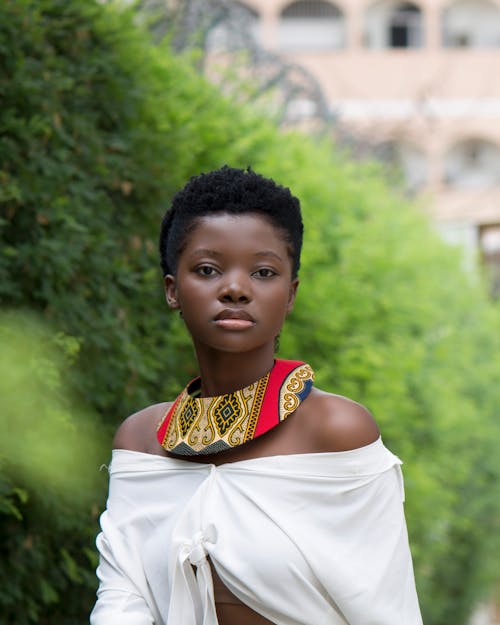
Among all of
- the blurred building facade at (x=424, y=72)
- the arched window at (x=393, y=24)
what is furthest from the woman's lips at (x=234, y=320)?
the arched window at (x=393, y=24)

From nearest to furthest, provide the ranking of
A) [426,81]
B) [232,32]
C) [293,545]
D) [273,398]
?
[293,545], [273,398], [232,32], [426,81]

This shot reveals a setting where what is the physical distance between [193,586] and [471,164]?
124ft

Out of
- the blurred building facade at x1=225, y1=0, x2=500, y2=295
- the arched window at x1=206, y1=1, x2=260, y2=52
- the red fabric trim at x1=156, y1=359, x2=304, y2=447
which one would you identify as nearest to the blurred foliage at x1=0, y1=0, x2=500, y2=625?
the red fabric trim at x1=156, y1=359, x2=304, y2=447

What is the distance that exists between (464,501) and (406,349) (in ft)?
16.4

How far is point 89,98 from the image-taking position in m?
4.98

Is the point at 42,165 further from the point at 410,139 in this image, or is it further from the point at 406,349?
the point at 410,139

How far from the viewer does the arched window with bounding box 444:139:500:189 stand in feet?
128

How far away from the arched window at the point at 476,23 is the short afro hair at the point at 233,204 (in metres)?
38.5

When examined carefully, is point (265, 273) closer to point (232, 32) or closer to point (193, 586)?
point (193, 586)

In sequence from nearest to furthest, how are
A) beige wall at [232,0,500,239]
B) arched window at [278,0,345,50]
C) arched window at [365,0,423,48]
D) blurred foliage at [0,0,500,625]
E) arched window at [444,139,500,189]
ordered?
blurred foliage at [0,0,500,625], beige wall at [232,0,500,239], arched window at [444,139,500,189], arched window at [278,0,345,50], arched window at [365,0,423,48]

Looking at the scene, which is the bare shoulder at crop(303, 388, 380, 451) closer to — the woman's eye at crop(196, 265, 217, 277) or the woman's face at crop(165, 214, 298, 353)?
the woman's face at crop(165, 214, 298, 353)

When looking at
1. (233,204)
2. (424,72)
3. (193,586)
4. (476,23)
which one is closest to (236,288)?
(233,204)

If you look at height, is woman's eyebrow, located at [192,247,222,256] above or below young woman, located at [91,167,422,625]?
above

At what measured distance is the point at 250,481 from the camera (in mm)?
2754
